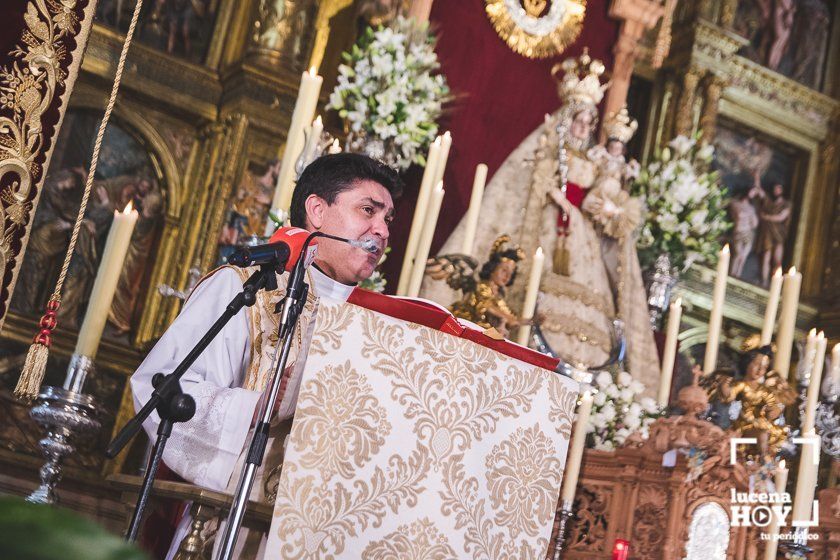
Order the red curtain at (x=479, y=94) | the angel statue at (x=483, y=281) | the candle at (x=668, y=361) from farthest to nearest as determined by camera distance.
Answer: the red curtain at (x=479, y=94) → the candle at (x=668, y=361) → the angel statue at (x=483, y=281)

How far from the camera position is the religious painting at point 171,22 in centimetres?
556

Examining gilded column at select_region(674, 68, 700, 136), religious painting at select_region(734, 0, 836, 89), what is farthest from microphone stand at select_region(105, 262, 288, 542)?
religious painting at select_region(734, 0, 836, 89)

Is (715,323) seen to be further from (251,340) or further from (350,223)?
(251,340)

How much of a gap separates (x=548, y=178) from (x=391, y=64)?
1.12m

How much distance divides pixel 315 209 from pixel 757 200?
6.50 metres

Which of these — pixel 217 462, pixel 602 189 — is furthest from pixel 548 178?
pixel 217 462

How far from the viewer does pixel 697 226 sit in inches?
244

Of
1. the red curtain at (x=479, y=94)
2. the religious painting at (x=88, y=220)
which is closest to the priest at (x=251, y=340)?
the religious painting at (x=88, y=220)

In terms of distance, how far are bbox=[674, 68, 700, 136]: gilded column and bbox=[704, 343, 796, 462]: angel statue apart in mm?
4048

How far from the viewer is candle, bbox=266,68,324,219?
11.5ft

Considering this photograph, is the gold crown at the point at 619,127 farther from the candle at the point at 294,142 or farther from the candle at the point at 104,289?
the candle at the point at 104,289

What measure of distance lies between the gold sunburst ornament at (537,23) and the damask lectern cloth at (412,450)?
474cm

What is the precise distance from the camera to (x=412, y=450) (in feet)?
5.71

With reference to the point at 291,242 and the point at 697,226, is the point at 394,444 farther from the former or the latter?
the point at 697,226
